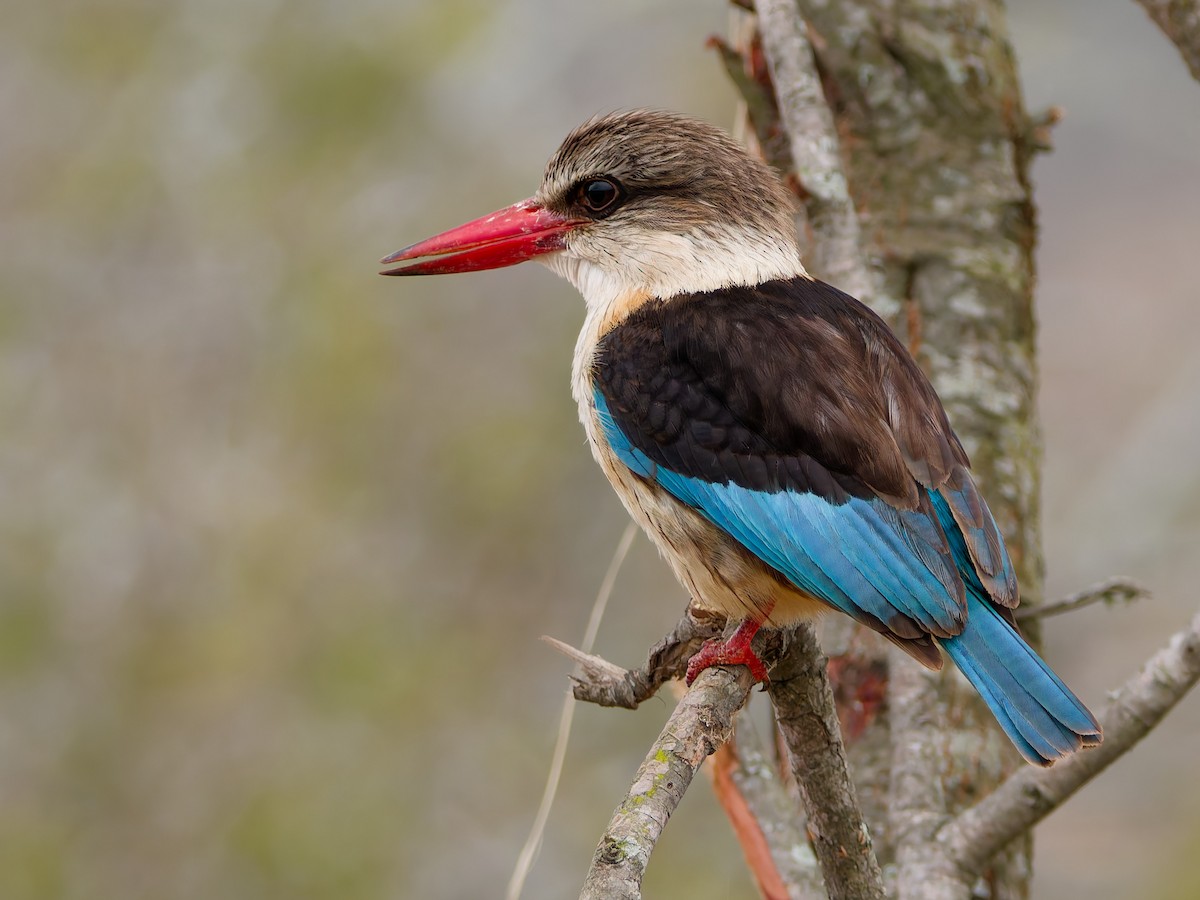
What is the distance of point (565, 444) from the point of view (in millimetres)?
4750

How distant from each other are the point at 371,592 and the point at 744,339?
282cm

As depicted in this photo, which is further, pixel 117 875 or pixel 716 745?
pixel 117 875

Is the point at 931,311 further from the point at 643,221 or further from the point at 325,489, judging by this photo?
the point at 325,489

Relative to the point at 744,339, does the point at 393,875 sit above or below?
below

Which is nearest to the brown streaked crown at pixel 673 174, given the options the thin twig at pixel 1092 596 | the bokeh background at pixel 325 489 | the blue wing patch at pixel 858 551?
the blue wing patch at pixel 858 551

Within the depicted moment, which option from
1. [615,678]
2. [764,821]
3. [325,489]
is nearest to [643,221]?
[615,678]

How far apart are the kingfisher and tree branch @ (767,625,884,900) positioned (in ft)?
0.28

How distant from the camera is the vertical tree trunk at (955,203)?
2549 millimetres

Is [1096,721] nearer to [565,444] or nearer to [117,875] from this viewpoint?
[565,444]

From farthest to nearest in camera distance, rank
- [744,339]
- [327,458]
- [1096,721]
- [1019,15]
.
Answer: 1. [1019,15]
2. [327,458]
3. [744,339]
4. [1096,721]

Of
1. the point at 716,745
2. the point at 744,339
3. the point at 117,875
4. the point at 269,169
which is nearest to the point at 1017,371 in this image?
the point at 744,339

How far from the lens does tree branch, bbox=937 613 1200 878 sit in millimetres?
1921

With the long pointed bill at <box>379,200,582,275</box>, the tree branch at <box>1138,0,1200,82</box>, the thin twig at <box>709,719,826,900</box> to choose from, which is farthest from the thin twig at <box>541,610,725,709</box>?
the tree branch at <box>1138,0,1200,82</box>

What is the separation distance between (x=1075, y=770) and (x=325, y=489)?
320 cm
